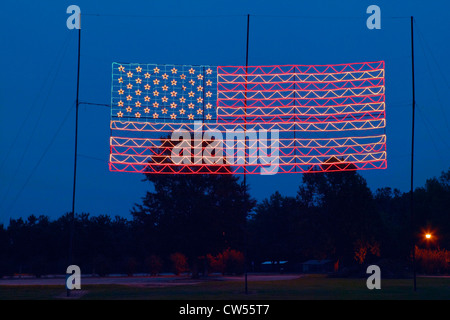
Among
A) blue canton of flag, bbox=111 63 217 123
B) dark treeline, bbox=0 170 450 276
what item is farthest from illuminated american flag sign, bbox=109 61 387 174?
dark treeline, bbox=0 170 450 276

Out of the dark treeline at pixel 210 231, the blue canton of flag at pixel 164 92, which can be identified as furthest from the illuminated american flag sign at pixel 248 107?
the dark treeline at pixel 210 231

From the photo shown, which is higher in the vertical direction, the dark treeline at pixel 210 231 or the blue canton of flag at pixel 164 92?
the blue canton of flag at pixel 164 92

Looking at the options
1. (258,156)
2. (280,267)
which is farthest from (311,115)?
(280,267)

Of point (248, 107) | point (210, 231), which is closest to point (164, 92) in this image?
point (248, 107)

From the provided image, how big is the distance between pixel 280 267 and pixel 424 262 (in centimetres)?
2575

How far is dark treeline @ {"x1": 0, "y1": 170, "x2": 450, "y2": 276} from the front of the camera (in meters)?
50.7

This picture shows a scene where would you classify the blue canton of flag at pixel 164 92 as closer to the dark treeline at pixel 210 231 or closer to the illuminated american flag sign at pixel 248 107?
the illuminated american flag sign at pixel 248 107

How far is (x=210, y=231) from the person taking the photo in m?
49.9

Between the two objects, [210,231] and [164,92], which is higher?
[164,92]

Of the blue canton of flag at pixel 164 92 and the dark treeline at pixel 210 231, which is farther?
the dark treeline at pixel 210 231

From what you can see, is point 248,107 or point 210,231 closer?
point 248,107

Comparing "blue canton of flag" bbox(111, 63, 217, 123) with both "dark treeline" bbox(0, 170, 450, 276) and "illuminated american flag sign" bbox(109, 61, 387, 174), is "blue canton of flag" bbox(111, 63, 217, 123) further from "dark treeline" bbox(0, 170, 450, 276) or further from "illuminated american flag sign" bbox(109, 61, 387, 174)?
"dark treeline" bbox(0, 170, 450, 276)

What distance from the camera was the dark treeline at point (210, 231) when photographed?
50.7m

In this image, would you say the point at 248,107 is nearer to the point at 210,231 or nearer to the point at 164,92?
the point at 164,92
